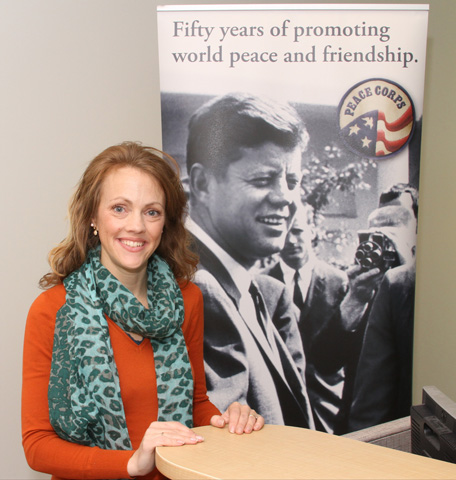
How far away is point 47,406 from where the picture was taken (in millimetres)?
1591

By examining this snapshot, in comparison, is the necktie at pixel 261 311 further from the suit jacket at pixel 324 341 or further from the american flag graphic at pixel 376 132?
the american flag graphic at pixel 376 132

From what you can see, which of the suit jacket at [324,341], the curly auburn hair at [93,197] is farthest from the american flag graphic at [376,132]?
the curly auburn hair at [93,197]

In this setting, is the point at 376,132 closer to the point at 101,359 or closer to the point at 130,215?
the point at 130,215

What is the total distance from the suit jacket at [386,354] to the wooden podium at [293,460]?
1324mm

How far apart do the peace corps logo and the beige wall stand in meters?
1.07

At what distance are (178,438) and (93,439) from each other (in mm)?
547

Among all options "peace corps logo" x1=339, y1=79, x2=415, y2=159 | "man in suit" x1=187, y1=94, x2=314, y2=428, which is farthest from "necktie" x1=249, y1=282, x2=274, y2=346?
"peace corps logo" x1=339, y1=79, x2=415, y2=159

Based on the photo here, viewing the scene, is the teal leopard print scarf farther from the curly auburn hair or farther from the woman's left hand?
the woman's left hand

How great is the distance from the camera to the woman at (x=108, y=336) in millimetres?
1562

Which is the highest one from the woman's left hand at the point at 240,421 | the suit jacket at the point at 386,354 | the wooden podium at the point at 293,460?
the wooden podium at the point at 293,460

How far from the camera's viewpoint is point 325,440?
1.19 meters

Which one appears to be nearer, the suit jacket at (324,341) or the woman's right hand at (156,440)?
the woman's right hand at (156,440)

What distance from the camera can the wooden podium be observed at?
40.1 inches

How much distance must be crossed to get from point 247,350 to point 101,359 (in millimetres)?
942
